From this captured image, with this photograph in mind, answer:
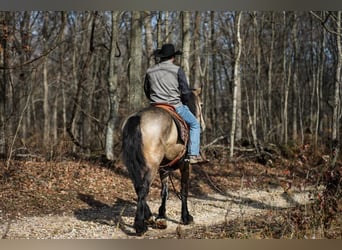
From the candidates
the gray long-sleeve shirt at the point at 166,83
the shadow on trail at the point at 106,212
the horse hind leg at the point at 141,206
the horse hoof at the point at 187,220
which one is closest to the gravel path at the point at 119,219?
the shadow on trail at the point at 106,212

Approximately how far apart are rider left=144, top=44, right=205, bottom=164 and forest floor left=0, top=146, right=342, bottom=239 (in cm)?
124

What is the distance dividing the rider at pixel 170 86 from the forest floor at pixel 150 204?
4.05 ft

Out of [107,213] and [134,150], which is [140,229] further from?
[107,213]

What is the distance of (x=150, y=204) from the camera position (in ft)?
30.7

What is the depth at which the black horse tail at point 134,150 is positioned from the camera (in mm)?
6090

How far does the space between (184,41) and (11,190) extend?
695cm

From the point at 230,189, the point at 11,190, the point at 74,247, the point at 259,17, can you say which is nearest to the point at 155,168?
the point at 74,247

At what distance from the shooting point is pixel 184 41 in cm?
1328

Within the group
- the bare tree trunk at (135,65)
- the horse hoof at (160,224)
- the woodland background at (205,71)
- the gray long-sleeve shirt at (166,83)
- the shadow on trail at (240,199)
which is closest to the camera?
the horse hoof at (160,224)

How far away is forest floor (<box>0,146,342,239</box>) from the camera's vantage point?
6.32 metres

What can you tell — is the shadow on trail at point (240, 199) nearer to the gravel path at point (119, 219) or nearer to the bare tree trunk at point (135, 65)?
the gravel path at point (119, 219)

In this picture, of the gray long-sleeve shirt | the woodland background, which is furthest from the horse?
the woodland background

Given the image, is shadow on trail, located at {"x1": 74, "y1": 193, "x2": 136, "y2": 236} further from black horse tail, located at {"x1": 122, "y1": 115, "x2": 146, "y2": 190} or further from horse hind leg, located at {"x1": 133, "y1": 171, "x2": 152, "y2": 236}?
black horse tail, located at {"x1": 122, "y1": 115, "x2": 146, "y2": 190}

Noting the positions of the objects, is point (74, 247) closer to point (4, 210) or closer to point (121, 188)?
point (4, 210)
